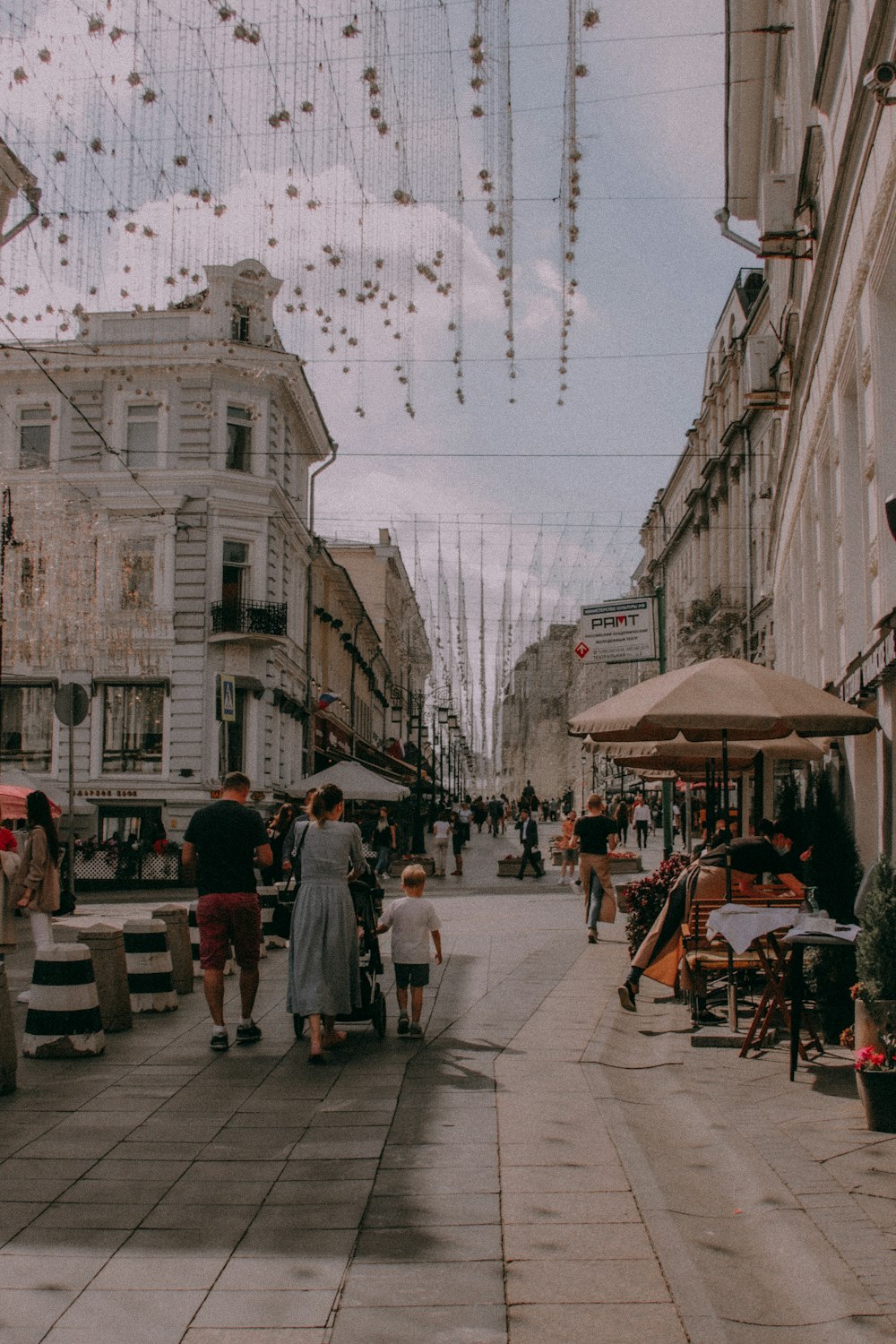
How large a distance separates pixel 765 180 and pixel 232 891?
11.6 meters

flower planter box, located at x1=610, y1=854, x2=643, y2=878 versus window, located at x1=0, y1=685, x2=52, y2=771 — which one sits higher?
window, located at x1=0, y1=685, x2=52, y2=771

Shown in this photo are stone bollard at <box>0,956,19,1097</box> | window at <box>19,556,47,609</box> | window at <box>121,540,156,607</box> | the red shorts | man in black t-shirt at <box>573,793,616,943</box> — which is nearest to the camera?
stone bollard at <box>0,956,19,1097</box>

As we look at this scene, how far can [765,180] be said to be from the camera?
1650 cm

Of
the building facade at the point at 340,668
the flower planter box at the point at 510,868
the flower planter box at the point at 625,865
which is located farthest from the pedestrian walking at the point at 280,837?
the building facade at the point at 340,668

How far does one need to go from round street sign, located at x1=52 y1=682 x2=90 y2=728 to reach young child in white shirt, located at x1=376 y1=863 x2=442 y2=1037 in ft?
34.7

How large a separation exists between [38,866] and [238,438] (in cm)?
2856

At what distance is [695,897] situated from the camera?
10.4 metres

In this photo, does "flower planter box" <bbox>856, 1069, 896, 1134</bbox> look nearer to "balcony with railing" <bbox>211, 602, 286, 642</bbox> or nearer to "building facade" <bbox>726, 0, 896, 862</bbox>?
"building facade" <bbox>726, 0, 896, 862</bbox>

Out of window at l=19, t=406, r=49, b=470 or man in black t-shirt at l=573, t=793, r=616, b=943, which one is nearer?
man in black t-shirt at l=573, t=793, r=616, b=943

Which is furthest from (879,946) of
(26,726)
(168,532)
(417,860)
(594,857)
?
(26,726)

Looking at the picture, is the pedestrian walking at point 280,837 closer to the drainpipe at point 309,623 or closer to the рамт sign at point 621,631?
the рамт sign at point 621,631

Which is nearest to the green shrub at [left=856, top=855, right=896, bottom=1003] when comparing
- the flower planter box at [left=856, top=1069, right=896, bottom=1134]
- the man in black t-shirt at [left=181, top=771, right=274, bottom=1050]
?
the flower planter box at [left=856, top=1069, right=896, bottom=1134]

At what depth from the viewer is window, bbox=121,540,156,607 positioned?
1469 inches

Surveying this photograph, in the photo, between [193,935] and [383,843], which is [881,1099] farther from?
[383,843]
